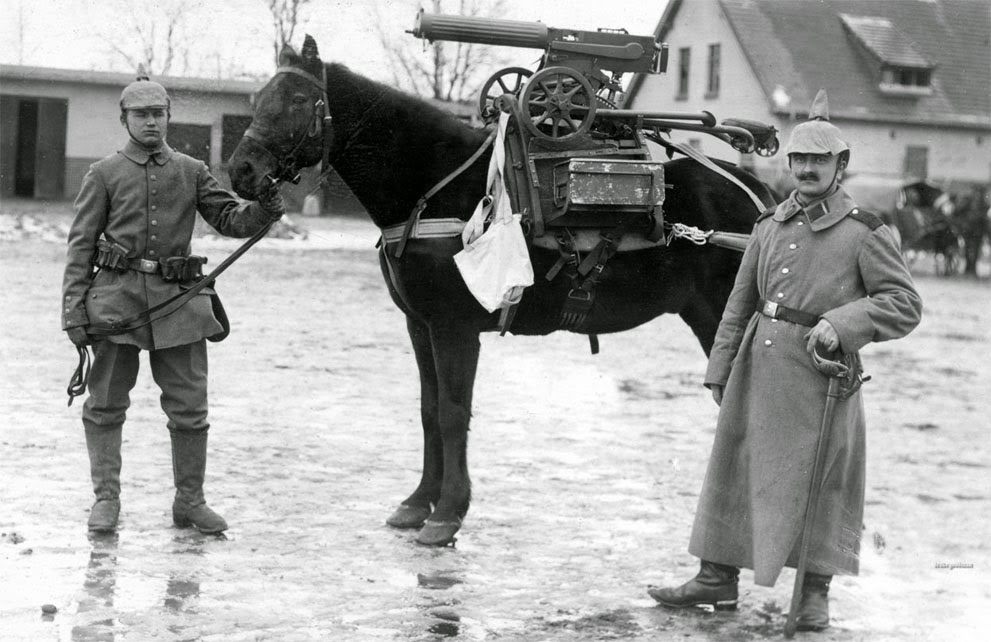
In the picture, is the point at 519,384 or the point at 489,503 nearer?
the point at 489,503

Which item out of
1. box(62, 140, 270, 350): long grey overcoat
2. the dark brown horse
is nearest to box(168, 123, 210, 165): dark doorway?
box(62, 140, 270, 350): long grey overcoat

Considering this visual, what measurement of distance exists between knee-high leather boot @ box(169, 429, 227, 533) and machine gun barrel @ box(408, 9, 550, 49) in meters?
2.24

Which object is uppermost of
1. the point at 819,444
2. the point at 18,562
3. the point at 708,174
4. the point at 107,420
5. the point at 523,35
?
the point at 523,35

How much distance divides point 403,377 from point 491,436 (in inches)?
93.7

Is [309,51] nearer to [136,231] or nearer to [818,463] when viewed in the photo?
A: [136,231]

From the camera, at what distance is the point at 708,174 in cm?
616

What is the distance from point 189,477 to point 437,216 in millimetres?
1751

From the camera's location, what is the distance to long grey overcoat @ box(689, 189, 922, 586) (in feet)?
15.0

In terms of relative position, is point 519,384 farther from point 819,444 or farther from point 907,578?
point 819,444

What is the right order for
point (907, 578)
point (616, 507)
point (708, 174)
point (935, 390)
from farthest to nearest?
point (935, 390), point (616, 507), point (708, 174), point (907, 578)

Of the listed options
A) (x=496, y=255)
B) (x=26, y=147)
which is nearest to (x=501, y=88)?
(x=496, y=255)

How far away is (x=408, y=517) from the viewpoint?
19.8 feet

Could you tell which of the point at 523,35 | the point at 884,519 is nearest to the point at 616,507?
the point at 884,519

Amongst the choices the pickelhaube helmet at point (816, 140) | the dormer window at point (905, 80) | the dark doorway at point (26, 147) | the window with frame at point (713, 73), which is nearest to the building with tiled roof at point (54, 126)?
the dark doorway at point (26, 147)
